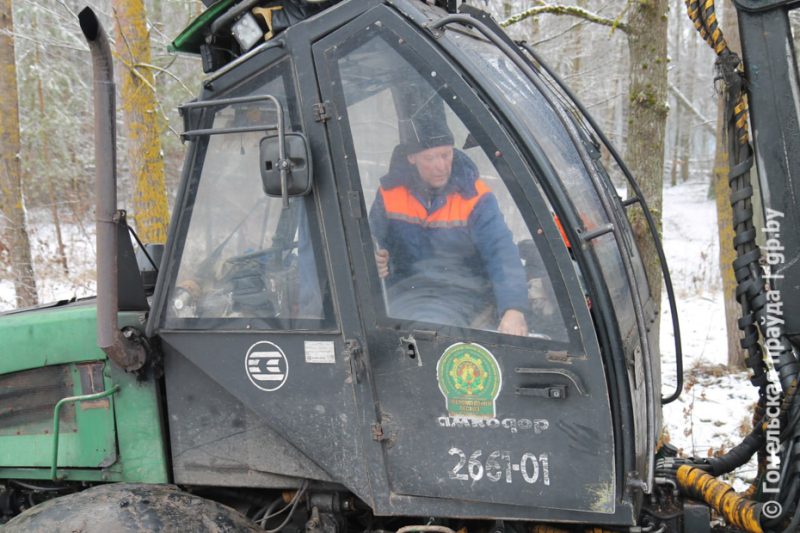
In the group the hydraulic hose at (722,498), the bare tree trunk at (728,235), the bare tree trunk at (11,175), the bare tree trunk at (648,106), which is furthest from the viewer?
the bare tree trunk at (11,175)

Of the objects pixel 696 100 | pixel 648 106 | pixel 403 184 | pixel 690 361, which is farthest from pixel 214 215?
pixel 696 100

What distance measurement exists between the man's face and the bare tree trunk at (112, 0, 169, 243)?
4.23 m

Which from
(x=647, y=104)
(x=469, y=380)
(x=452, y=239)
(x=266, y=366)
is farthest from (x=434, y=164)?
(x=647, y=104)

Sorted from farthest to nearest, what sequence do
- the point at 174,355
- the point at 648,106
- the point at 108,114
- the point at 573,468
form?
the point at 648,106 < the point at 174,355 < the point at 108,114 < the point at 573,468

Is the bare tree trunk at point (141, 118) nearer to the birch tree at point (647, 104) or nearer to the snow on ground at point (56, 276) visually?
the snow on ground at point (56, 276)

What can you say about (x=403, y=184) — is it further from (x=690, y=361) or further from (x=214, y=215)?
(x=690, y=361)

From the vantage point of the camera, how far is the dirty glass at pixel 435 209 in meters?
2.33

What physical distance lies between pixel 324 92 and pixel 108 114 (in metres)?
0.81

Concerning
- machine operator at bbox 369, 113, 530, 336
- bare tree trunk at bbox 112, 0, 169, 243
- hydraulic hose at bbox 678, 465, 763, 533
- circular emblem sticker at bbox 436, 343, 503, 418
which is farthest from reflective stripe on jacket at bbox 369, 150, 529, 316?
bare tree trunk at bbox 112, 0, 169, 243

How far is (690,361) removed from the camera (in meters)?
7.53

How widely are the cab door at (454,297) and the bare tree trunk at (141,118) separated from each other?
4090 mm

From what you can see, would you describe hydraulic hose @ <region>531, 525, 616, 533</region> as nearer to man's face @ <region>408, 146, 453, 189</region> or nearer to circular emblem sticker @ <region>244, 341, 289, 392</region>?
circular emblem sticker @ <region>244, 341, 289, 392</region>

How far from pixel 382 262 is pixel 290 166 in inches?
18.5

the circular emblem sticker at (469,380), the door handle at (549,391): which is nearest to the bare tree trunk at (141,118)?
the circular emblem sticker at (469,380)
